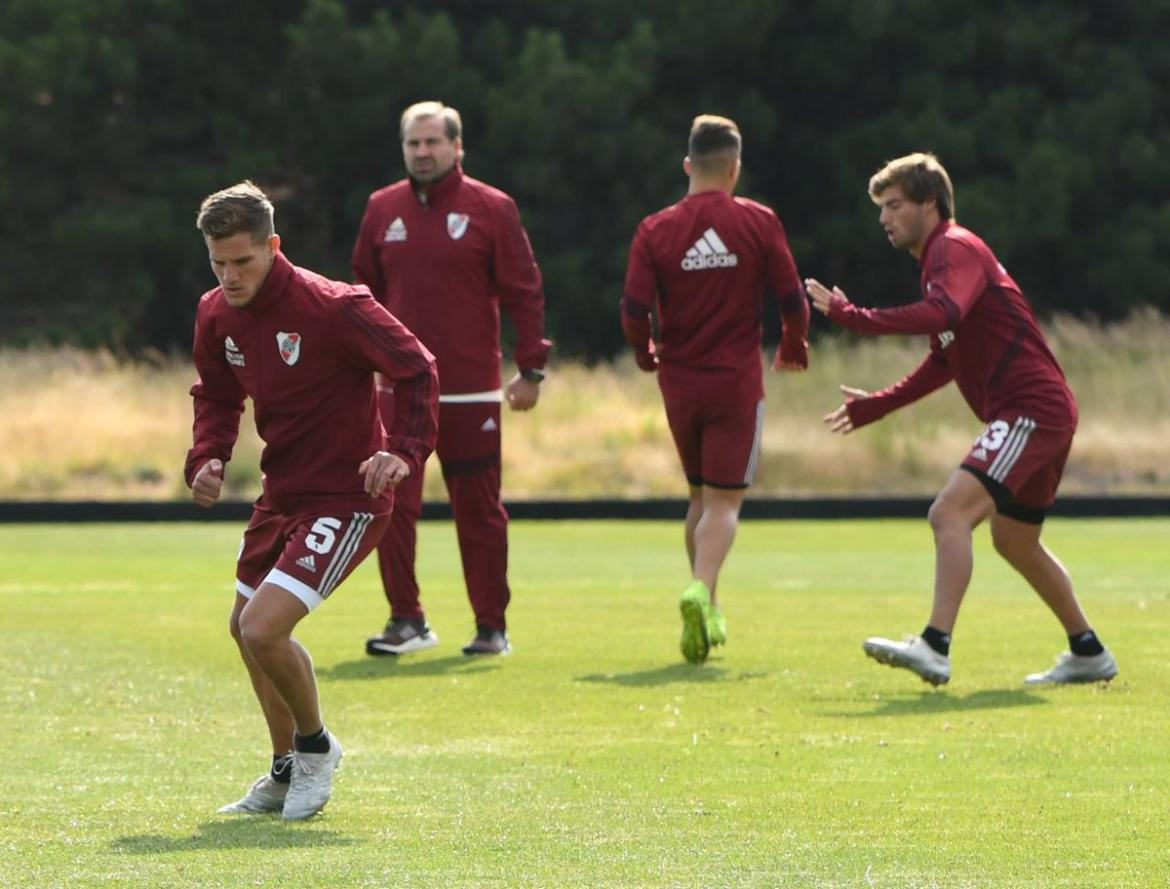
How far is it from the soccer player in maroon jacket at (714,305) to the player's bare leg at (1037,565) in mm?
1208

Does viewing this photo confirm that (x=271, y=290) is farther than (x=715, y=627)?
No

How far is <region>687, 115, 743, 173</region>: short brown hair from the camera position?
9.41 meters

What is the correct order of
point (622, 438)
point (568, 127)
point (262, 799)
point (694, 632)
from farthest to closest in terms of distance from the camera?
point (568, 127) < point (622, 438) < point (694, 632) < point (262, 799)

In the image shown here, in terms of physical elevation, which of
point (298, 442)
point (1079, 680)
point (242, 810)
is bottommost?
point (1079, 680)

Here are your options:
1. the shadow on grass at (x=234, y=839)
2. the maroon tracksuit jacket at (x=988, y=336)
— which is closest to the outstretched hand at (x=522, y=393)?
the maroon tracksuit jacket at (x=988, y=336)

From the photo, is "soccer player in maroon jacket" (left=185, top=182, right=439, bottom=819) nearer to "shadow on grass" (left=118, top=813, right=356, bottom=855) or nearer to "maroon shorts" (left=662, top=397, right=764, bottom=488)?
"shadow on grass" (left=118, top=813, right=356, bottom=855)

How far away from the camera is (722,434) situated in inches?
370

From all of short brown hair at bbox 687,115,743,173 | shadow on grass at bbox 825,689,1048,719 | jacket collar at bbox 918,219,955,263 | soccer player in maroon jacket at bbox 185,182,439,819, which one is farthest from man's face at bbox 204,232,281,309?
short brown hair at bbox 687,115,743,173

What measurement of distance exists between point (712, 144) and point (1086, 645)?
2.50 m

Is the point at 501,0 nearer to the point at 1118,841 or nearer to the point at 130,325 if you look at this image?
the point at 130,325

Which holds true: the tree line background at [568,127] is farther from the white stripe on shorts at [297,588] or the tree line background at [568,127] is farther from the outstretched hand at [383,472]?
the outstretched hand at [383,472]

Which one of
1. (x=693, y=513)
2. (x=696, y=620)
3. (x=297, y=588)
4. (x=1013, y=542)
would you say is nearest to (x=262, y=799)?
(x=297, y=588)

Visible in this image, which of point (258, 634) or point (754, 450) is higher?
point (258, 634)

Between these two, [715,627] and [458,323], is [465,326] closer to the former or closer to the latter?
[458,323]
